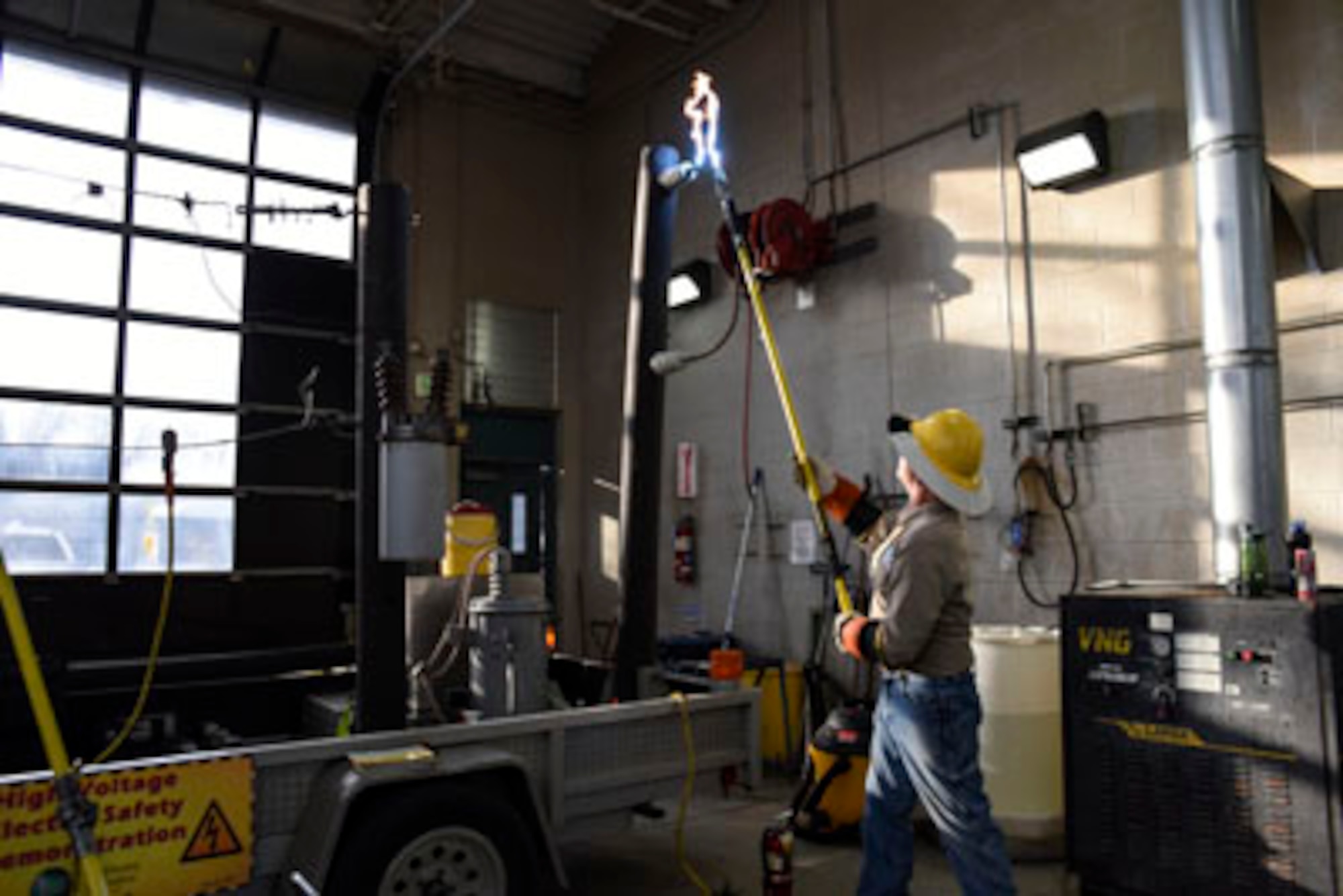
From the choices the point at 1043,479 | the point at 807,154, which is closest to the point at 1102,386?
the point at 1043,479

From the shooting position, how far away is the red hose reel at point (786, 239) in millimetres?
6289

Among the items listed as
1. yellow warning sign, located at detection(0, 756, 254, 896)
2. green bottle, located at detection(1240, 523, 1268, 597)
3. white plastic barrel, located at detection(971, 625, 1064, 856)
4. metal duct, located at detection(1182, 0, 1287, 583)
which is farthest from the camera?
white plastic barrel, located at detection(971, 625, 1064, 856)

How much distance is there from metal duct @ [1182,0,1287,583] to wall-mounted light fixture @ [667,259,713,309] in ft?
13.0

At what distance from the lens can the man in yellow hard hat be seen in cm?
292

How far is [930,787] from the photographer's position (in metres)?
2.95

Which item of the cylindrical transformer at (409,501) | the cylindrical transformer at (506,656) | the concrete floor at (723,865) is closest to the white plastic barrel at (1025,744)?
the concrete floor at (723,865)

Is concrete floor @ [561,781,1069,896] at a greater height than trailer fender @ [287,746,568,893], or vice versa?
trailer fender @ [287,746,568,893]

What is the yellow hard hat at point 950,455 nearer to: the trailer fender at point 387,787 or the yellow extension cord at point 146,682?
the trailer fender at point 387,787

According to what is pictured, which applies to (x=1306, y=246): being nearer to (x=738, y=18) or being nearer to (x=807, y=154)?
→ (x=807, y=154)

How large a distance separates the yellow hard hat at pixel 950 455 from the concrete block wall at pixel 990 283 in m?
2.02

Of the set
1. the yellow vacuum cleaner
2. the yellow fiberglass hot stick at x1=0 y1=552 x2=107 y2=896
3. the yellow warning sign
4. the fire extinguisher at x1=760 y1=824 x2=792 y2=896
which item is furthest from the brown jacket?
the yellow fiberglass hot stick at x1=0 y1=552 x2=107 y2=896

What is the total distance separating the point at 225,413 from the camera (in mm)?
5695

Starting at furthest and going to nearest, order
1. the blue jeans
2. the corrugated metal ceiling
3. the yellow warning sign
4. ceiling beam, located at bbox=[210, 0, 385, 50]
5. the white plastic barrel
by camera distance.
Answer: ceiling beam, located at bbox=[210, 0, 385, 50]
the corrugated metal ceiling
the white plastic barrel
the blue jeans
the yellow warning sign

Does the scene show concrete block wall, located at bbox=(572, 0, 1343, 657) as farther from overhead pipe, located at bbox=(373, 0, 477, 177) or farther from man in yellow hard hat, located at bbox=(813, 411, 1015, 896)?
man in yellow hard hat, located at bbox=(813, 411, 1015, 896)
